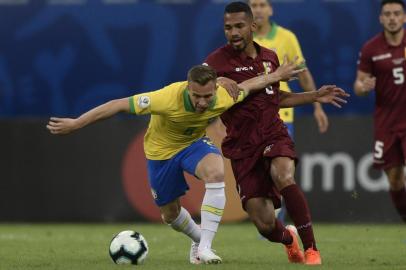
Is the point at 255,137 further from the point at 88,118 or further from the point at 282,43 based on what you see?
the point at 282,43

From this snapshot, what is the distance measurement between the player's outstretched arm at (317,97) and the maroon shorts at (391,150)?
2.75 metres

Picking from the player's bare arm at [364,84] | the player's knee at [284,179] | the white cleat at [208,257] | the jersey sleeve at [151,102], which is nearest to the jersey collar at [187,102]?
the jersey sleeve at [151,102]

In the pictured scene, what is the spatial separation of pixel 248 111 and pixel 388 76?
320 centimetres

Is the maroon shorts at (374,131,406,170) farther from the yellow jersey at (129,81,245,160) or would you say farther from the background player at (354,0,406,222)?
the yellow jersey at (129,81,245,160)

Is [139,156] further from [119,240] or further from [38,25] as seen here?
[119,240]

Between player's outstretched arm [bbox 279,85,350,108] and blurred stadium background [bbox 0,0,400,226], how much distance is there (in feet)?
18.9

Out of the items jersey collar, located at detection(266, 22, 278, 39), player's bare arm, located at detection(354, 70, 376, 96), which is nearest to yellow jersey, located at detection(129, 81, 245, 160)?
player's bare arm, located at detection(354, 70, 376, 96)

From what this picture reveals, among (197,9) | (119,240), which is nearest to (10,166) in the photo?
(197,9)

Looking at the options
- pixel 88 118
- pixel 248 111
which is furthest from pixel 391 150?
pixel 88 118

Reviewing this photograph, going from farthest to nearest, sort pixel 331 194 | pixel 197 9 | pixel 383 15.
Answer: pixel 197 9 → pixel 331 194 → pixel 383 15

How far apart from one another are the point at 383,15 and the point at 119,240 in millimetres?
4267

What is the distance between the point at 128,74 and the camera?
60.1ft

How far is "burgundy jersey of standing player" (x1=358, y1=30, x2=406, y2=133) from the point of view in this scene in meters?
12.1

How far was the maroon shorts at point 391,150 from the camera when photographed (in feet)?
39.7
